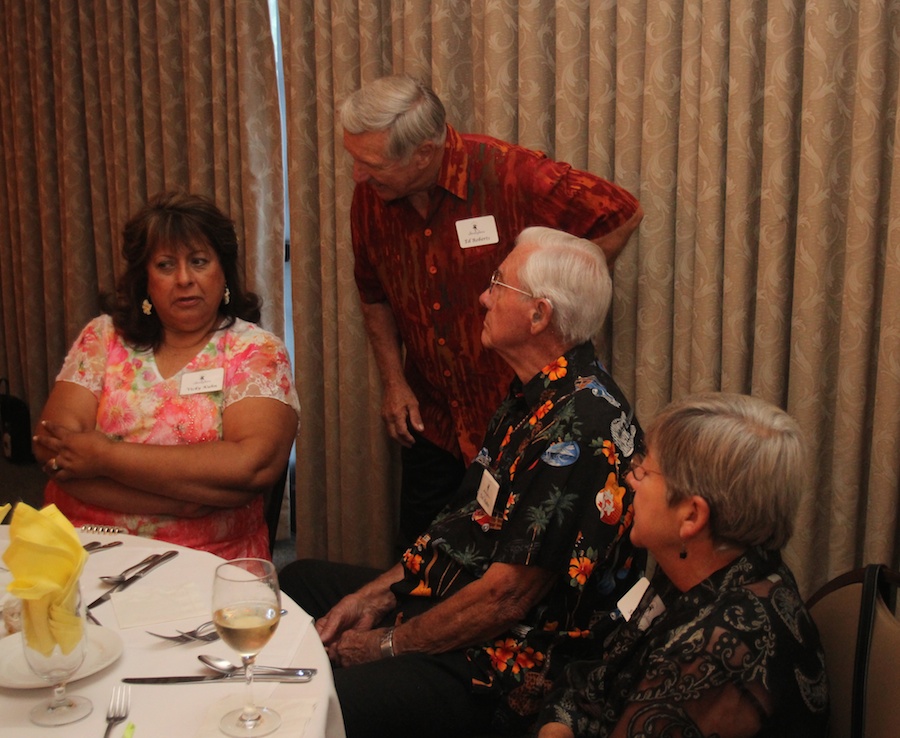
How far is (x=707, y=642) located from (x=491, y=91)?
78.7 inches

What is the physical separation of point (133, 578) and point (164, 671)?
368mm

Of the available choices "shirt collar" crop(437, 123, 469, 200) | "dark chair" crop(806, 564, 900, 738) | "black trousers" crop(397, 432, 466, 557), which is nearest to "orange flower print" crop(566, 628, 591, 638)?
"dark chair" crop(806, 564, 900, 738)

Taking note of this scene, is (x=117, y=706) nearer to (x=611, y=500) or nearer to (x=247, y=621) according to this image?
(x=247, y=621)

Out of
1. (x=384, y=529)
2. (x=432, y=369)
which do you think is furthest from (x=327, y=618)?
(x=384, y=529)

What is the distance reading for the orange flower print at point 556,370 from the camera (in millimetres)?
2023

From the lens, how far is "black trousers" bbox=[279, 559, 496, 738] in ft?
5.83

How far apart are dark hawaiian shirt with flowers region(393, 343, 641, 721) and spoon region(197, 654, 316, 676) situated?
560mm

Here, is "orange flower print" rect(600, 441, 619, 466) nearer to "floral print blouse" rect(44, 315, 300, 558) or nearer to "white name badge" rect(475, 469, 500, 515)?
"white name badge" rect(475, 469, 500, 515)

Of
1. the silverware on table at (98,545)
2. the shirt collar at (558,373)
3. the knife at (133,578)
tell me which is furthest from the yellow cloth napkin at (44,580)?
the shirt collar at (558,373)

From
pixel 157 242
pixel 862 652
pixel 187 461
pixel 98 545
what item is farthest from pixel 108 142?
pixel 862 652

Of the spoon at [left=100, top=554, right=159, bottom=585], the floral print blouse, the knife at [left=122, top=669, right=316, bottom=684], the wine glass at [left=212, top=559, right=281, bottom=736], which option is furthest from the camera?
the floral print blouse

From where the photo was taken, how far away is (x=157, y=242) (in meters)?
→ 2.58

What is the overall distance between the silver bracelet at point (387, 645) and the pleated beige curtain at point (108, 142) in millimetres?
2053

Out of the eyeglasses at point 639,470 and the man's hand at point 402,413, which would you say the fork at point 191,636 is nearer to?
the eyeglasses at point 639,470
